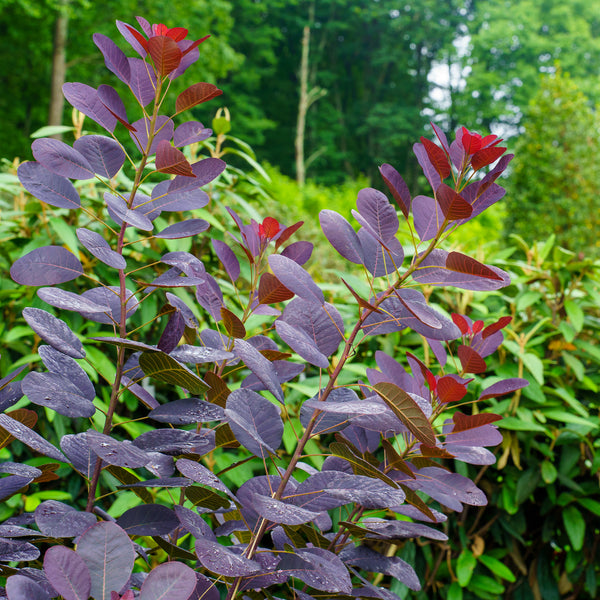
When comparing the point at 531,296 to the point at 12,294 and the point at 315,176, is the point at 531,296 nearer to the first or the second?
the point at 12,294

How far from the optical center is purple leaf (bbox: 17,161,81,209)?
0.69 metres

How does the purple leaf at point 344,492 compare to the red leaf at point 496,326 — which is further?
the red leaf at point 496,326

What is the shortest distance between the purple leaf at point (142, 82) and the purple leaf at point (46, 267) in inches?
9.5

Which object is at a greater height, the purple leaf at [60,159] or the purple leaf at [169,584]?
the purple leaf at [60,159]

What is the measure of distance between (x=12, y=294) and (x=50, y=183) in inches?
34.6

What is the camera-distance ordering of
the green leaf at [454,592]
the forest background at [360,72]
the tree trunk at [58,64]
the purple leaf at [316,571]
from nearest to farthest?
the purple leaf at [316,571] < the green leaf at [454,592] < the tree trunk at [58,64] < the forest background at [360,72]

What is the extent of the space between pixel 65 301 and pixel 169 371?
0.49 feet

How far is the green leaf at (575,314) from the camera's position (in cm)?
157

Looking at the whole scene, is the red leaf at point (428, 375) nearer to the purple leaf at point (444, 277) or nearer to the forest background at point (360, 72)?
the purple leaf at point (444, 277)

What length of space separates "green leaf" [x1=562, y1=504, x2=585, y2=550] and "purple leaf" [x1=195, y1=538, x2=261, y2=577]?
1290 millimetres

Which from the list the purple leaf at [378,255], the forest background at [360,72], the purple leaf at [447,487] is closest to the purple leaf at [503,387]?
the purple leaf at [447,487]

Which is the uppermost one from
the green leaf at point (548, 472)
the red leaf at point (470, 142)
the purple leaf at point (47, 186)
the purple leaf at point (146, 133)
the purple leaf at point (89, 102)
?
the red leaf at point (470, 142)

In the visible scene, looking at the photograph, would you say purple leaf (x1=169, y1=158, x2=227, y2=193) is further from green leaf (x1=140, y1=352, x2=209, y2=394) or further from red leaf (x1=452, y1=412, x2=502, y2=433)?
red leaf (x1=452, y1=412, x2=502, y2=433)

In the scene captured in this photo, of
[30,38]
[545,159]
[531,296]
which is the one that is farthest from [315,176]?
[531,296]
